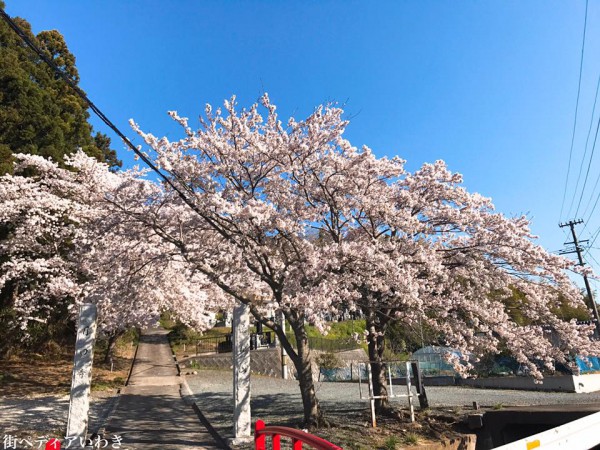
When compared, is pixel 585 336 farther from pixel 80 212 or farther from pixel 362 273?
pixel 80 212

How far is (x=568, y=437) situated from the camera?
3475 millimetres

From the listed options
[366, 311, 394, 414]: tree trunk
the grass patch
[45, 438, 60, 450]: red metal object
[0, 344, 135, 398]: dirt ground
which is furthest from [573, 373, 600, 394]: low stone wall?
[0, 344, 135, 398]: dirt ground

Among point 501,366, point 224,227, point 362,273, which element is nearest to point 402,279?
point 362,273

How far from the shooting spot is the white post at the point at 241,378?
943cm

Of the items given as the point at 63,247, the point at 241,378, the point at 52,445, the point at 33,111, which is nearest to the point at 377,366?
the point at 241,378

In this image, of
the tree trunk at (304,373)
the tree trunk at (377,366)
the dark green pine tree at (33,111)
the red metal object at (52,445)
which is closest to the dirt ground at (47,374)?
the dark green pine tree at (33,111)

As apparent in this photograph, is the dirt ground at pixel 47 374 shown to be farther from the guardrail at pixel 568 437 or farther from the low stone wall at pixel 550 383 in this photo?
the low stone wall at pixel 550 383

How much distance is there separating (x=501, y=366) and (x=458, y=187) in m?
12.9

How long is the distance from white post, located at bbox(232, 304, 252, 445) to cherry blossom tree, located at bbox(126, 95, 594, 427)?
1.61 ft

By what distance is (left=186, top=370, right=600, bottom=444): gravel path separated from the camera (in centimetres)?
1230

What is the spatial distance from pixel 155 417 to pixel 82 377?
11.6 feet

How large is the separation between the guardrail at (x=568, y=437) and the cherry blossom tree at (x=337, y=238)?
5456 mm

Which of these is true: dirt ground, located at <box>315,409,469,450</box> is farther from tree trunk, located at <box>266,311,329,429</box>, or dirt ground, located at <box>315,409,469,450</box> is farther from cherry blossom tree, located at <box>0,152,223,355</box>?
cherry blossom tree, located at <box>0,152,223,355</box>

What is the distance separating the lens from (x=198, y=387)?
17.9 m
